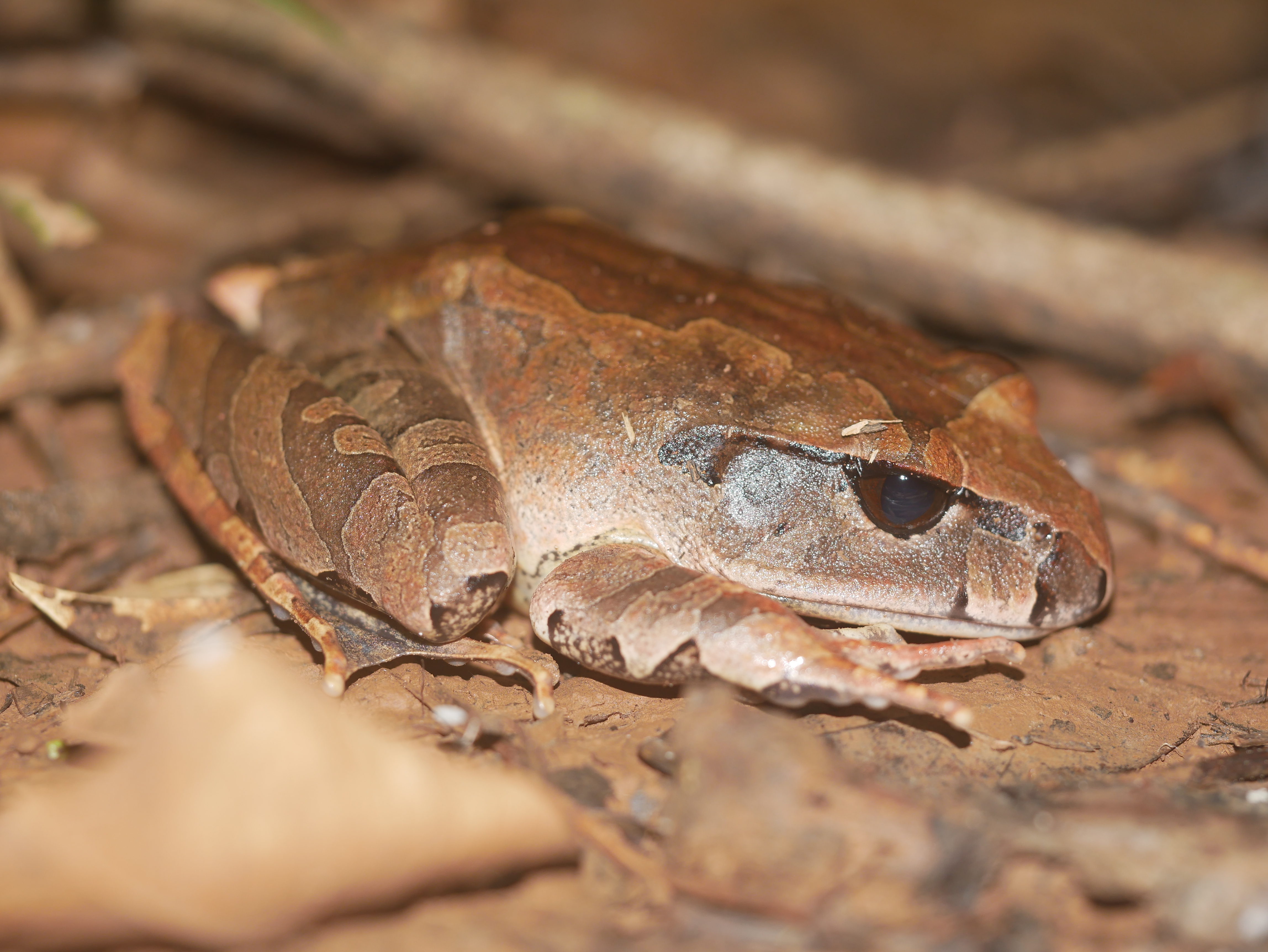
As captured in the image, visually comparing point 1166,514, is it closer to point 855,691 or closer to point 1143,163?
point 855,691

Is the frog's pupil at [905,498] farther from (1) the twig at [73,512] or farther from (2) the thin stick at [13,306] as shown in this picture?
(2) the thin stick at [13,306]

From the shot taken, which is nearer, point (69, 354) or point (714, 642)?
point (714, 642)

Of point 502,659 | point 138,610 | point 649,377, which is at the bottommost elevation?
point 138,610

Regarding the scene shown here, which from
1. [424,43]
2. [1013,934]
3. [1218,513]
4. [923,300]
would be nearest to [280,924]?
[1013,934]

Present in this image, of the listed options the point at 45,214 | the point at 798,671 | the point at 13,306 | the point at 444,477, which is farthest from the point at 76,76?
the point at 798,671

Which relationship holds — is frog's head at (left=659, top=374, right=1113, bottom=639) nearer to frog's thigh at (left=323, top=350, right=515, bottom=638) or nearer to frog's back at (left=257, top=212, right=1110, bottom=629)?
frog's back at (left=257, top=212, right=1110, bottom=629)

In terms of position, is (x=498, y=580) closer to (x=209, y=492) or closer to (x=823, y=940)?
(x=209, y=492)

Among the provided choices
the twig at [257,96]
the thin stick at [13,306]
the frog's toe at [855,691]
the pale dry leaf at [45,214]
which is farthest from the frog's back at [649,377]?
the twig at [257,96]

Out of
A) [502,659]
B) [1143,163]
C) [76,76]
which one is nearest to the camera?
[502,659]
